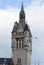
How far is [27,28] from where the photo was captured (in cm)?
6147

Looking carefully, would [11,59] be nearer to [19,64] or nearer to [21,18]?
[19,64]

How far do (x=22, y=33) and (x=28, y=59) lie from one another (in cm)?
508

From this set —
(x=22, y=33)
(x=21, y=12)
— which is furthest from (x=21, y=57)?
(x=21, y=12)

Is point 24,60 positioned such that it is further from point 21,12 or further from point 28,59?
point 21,12

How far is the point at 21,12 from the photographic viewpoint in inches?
2472

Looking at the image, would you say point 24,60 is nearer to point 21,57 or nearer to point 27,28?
point 21,57

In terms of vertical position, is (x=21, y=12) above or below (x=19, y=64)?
above

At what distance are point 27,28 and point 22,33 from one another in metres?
1.84

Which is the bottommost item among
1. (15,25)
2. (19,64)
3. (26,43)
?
(19,64)

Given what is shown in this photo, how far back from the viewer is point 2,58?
61188 millimetres

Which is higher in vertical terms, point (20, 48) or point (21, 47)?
point (21, 47)

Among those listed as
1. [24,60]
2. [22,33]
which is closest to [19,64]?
[24,60]

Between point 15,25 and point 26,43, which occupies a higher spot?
point 15,25

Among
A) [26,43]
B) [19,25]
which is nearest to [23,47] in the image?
[26,43]
